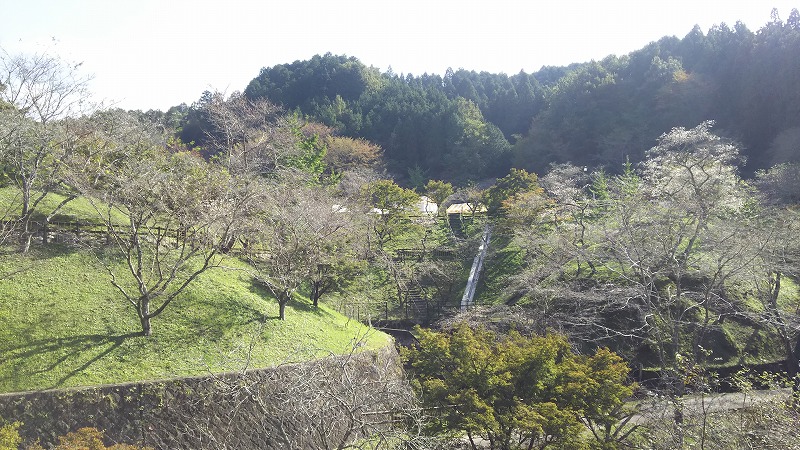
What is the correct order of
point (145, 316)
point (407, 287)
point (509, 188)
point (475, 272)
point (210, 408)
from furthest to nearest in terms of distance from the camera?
point (509, 188)
point (475, 272)
point (407, 287)
point (145, 316)
point (210, 408)

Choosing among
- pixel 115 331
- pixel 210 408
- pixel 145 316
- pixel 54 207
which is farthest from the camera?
pixel 54 207

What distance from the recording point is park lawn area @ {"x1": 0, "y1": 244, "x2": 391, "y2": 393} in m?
11.2

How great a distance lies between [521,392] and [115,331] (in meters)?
9.43

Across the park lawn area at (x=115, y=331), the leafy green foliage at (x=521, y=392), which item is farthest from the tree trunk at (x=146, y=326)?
the leafy green foliage at (x=521, y=392)

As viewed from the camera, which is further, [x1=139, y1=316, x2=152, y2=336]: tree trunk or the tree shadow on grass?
[x1=139, y1=316, x2=152, y2=336]: tree trunk

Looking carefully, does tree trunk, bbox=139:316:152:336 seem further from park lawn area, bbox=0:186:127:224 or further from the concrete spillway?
the concrete spillway

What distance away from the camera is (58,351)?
37.6ft

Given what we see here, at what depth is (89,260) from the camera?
1512cm

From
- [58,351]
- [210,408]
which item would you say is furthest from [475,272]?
[58,351]

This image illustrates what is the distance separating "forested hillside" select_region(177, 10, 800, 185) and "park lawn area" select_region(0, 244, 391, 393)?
29.5 metres

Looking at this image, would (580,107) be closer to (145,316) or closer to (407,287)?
(407,287)

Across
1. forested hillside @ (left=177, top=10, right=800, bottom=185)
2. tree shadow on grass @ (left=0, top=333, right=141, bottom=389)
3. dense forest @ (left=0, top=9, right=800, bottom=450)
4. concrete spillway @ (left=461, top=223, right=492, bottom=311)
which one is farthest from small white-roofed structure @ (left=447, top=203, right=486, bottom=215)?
tree shadow on grass @ (left=0, top=333, right=141, bottom=389)

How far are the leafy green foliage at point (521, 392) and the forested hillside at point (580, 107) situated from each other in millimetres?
28408

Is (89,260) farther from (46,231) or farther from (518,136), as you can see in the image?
(518,136)
